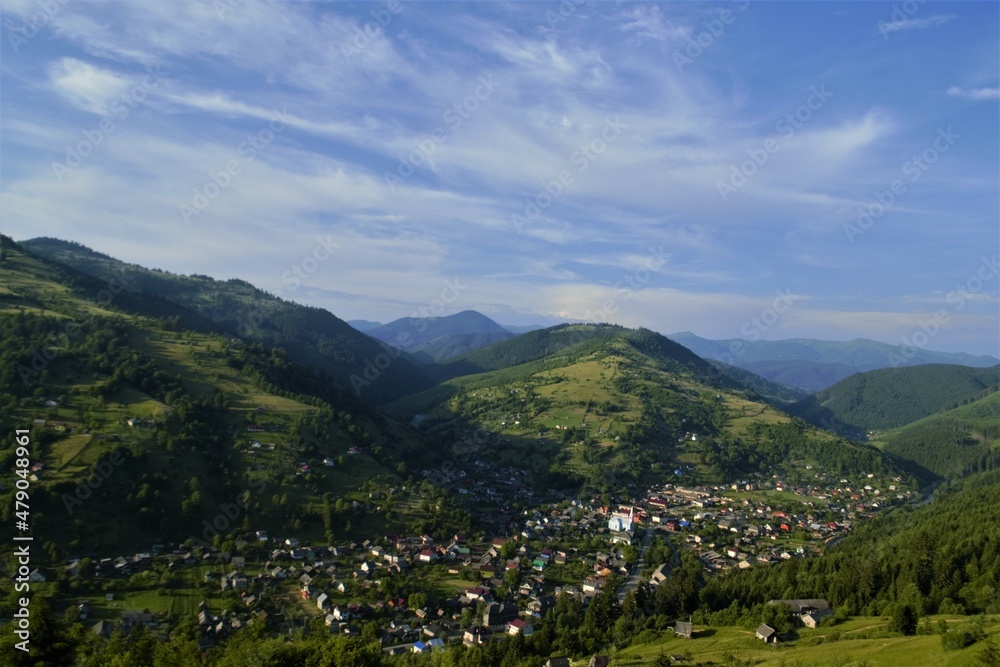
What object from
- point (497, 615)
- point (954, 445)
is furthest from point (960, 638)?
point (954, 445)

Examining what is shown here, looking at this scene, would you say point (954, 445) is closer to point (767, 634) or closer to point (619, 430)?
point (619, 430)

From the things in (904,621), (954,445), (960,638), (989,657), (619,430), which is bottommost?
(904,621)

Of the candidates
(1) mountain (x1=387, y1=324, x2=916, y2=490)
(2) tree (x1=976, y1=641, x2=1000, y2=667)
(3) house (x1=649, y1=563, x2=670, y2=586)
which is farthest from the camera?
(1) mountain (x1=387, y1=324, x2=916, y2=490)

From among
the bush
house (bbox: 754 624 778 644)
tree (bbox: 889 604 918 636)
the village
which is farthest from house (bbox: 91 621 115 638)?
tree (bbox: 889 604 918 636)

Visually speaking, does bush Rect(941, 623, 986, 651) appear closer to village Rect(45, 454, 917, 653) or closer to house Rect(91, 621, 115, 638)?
village Rect(45, 454, 917, 653)

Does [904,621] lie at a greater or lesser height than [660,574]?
greater

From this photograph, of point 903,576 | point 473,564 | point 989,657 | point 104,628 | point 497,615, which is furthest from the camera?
point 473,564
